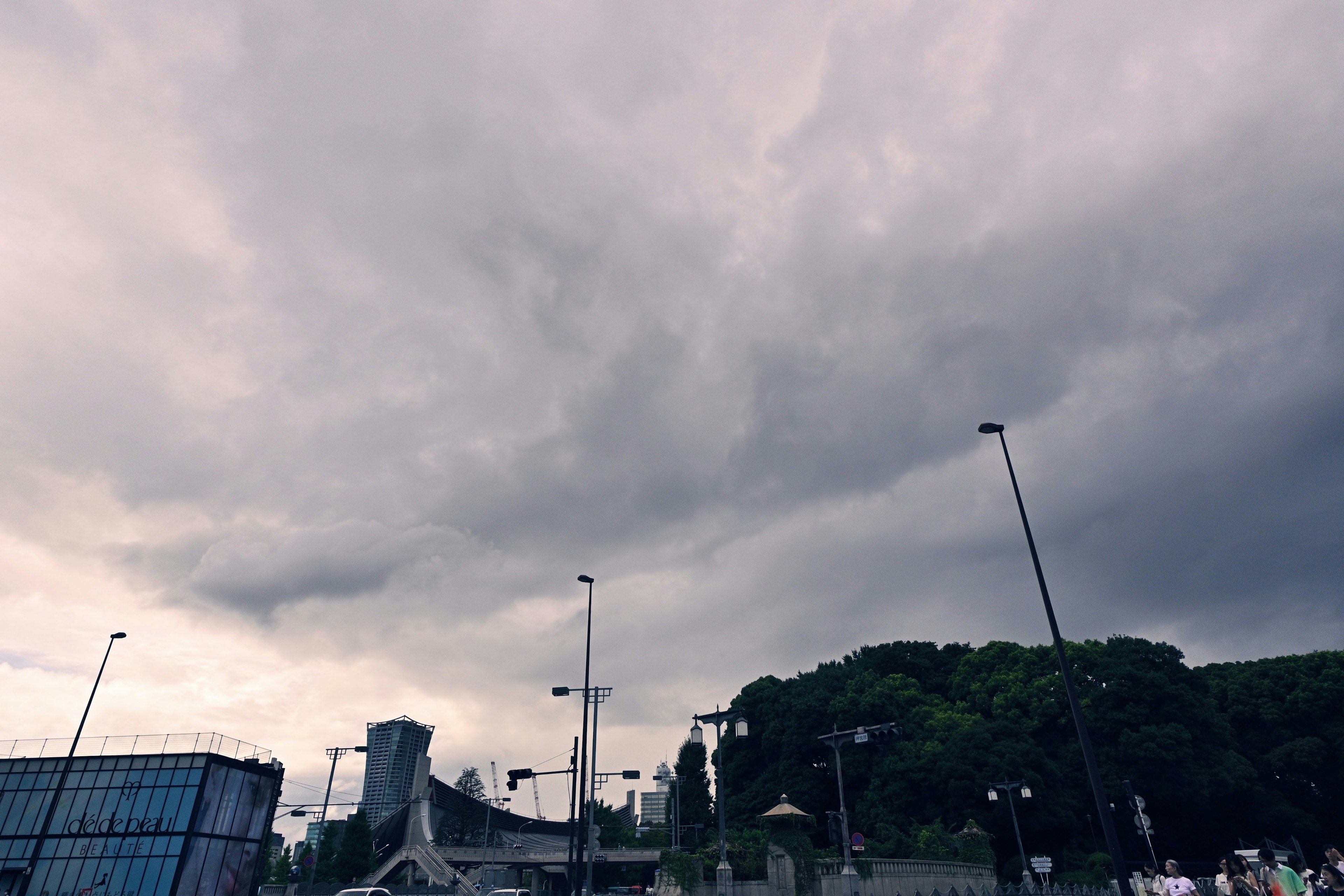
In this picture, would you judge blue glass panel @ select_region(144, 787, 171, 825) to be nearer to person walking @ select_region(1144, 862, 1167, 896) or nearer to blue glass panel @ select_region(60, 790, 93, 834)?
blue glass panel @ select_region(60, 790, 93, 834)

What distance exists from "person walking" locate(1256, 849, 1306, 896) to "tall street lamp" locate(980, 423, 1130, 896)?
92.4 inches

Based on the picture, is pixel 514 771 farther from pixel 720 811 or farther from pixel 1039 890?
pixel 1039 890

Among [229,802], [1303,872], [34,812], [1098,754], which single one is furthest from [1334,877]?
[34,812]

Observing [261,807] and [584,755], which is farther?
[261,807]

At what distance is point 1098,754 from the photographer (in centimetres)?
5766

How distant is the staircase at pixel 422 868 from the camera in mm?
75500

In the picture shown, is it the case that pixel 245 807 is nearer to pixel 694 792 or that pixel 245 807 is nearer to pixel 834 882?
pixel 834 882

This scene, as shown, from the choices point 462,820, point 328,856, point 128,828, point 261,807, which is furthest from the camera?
point 462,820

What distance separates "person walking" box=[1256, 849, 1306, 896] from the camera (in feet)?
42.2

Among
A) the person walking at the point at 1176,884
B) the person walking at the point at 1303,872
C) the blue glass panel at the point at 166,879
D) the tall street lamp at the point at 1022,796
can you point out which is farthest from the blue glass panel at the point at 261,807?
the person walking at the point at 1303,872

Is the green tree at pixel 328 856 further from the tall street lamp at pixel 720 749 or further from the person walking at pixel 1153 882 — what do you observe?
the person walking at pixel 1153 882

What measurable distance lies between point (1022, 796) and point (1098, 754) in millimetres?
14792

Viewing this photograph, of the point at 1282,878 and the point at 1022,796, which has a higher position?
the point at 1022,796

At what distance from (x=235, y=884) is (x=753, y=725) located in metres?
47.0
